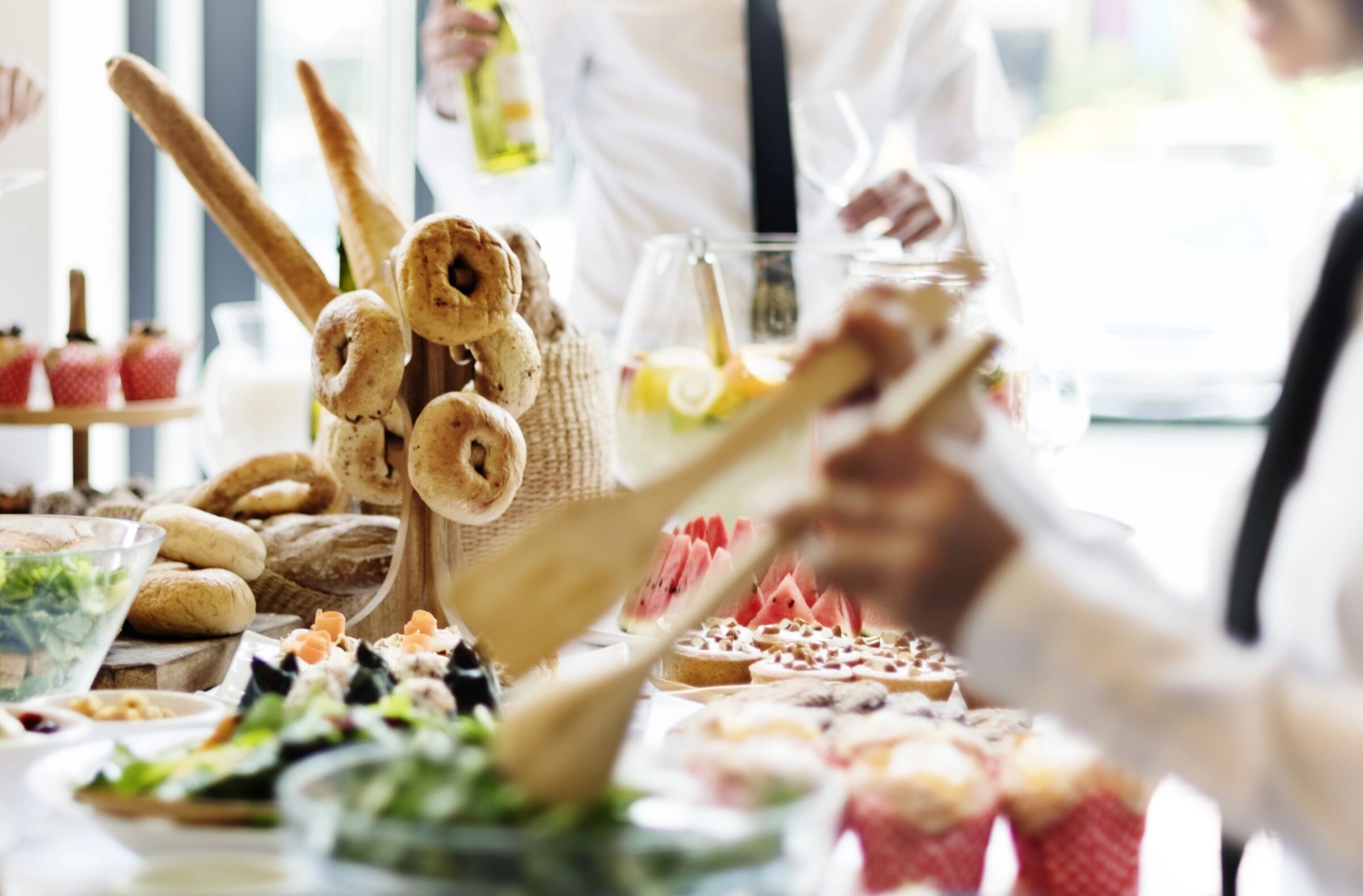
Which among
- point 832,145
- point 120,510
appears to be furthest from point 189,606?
point 832,145

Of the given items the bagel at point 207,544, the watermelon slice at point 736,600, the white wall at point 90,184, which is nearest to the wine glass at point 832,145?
the watermelon slice at point 736,600

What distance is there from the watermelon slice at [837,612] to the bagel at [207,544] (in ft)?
1.72

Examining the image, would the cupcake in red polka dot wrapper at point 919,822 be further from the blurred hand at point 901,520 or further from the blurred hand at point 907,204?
the blurred hand at point 907,204

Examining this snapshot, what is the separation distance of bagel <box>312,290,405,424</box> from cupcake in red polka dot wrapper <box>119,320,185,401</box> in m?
1.09

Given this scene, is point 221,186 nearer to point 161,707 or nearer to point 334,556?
point 334,556

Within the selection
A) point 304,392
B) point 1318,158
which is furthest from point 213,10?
point 1318,158

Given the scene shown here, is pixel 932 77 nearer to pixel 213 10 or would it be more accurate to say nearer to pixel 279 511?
pixel 279 511

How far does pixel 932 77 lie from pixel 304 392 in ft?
4.12

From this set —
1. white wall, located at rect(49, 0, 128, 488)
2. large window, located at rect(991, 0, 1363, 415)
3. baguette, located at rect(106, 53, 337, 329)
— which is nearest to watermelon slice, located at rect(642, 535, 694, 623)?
baguette, located at rect(106, 53, 337, 329)

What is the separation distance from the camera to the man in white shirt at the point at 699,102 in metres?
2.34

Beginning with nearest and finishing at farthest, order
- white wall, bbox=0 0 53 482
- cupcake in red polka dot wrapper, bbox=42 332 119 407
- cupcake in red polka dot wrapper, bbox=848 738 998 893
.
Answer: cupcake in red polka dot wrapper, bbox=848 738 998 893, cupcake in red polka dot wrapper, bbox=42 332 119 407, white wall, bbox=0 0 53 482

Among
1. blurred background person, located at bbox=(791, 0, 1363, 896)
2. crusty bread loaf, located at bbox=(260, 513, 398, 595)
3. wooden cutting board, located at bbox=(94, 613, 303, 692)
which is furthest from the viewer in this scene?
crusty bread loaf, located at bbox=(260, 513, 398, 595)

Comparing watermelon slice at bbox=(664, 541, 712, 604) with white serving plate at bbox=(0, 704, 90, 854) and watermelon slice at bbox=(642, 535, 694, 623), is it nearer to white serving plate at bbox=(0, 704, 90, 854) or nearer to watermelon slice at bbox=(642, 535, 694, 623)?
watermelon slice at bbox=(642, 535, 694, 623)

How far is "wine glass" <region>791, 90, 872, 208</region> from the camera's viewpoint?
1691 mm
